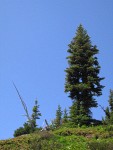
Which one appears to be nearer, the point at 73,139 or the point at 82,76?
the point at 73,139

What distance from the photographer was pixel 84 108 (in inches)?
1406

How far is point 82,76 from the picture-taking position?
3856 cm

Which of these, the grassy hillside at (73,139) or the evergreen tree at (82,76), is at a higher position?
the evergreen tree at (82,76)

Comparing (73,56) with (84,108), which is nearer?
(84,108)

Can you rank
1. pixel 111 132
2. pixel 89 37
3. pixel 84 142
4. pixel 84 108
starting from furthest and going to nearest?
pixel 89 37 → pixel 84 108 → pixel 111 132 → pixel 84 142

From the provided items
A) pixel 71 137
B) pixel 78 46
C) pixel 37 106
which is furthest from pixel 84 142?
pixel 37 106

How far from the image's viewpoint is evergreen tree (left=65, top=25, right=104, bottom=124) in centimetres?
3606

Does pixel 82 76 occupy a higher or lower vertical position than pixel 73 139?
higher

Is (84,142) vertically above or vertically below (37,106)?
below

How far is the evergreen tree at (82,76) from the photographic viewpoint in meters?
36.1

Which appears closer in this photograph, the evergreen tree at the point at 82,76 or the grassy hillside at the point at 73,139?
the grassy hillside at the point at 73,139

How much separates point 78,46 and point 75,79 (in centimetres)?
380

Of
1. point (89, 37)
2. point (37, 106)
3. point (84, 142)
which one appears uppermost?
point (89, 37)

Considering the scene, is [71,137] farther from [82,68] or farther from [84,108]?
[82,68]
